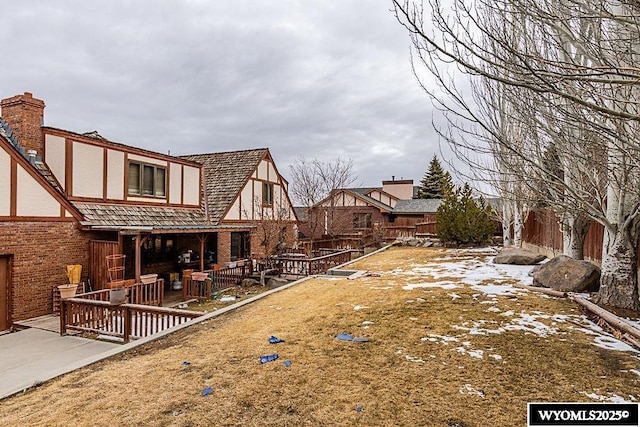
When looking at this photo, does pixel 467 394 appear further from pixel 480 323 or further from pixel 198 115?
pixel 198 115

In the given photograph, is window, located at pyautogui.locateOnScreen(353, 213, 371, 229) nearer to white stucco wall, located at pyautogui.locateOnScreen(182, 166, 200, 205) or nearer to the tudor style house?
the tudor style house

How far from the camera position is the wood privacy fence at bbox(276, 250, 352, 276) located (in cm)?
1462

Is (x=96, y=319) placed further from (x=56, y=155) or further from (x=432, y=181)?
(x=432, y=181)

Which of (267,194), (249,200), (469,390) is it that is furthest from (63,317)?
(267,194)

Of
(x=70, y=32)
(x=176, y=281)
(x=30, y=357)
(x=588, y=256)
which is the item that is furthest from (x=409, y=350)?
(x=70, y=32)

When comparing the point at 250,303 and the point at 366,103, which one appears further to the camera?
the point at 366,103

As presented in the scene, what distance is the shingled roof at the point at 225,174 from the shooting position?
1784 cm

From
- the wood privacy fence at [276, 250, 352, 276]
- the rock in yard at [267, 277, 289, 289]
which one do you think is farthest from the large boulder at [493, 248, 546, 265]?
the rock in yard at [267, 277, 289, 289]

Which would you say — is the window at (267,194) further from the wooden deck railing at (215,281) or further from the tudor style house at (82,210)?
the wooden deck railing at (215,281)

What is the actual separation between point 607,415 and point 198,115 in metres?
27.2

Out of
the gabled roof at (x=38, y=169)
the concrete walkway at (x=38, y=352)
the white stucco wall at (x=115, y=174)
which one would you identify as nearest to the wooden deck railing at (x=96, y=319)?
the concrete walkway at (x=38, y=352)

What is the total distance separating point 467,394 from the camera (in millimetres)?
3789

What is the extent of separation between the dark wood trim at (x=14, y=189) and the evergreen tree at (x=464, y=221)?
21197 mm

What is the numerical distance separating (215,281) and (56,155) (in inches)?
261
